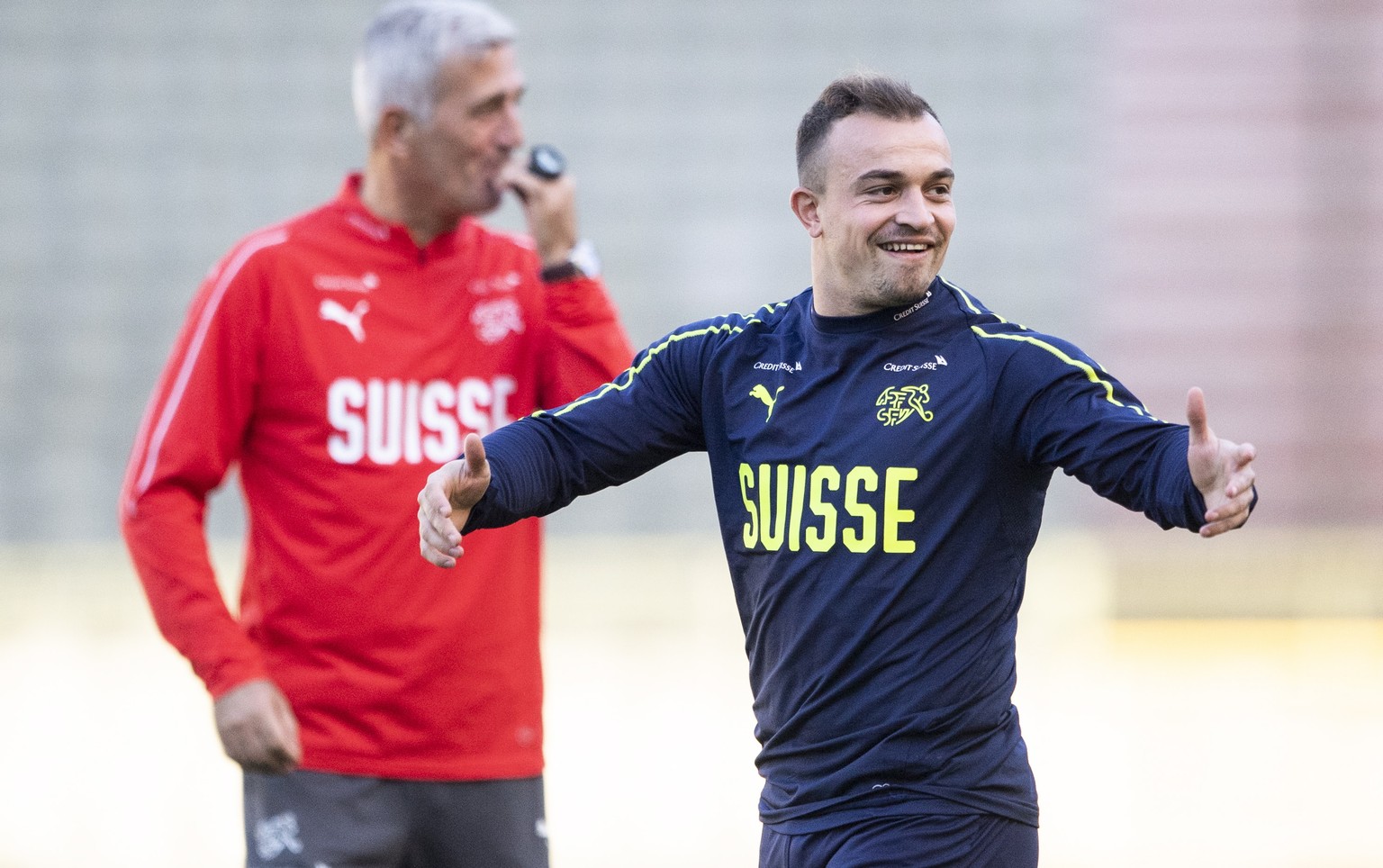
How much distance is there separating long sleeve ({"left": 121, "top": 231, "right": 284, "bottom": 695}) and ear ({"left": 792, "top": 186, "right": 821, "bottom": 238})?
42.3 inches

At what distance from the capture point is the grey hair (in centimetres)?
335

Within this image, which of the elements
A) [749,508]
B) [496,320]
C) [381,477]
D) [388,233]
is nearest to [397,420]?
[381,477]

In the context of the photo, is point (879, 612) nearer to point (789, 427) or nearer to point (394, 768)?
point (789, 427)

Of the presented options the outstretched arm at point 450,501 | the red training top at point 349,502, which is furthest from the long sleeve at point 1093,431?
the red training top at point 349,502

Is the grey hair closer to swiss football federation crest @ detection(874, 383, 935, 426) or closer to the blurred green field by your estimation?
swiss football federation crest @ detection(874, 383, 935, 426)

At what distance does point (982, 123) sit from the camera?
11125 millimetres

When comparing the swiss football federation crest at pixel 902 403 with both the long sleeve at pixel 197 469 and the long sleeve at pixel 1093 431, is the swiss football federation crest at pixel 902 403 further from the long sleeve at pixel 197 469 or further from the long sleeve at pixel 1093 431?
the long sleeve at pixel 197 469

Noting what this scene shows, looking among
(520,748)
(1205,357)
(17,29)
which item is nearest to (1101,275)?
(1205,357)

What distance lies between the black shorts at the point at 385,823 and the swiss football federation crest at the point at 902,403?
112cm

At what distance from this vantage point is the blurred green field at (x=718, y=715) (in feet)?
19.3

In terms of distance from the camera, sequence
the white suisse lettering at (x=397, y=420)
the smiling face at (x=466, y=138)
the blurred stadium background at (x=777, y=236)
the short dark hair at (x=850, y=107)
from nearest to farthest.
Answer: the short dark hair at (x=850, y=107) < the white suisse lettering at (x=397, y=420) < the smiling face at (x=466, y=138) < the blurred stadium background at (x=777, y=236)

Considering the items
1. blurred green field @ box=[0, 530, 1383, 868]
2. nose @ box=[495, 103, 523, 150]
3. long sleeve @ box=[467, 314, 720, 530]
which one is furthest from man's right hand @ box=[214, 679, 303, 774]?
blurred green field @ box=[0, 530, 1383, 868]

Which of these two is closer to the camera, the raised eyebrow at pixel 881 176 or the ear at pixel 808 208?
the raised eyebrow at pixel 881 176

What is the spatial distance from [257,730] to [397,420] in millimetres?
625
